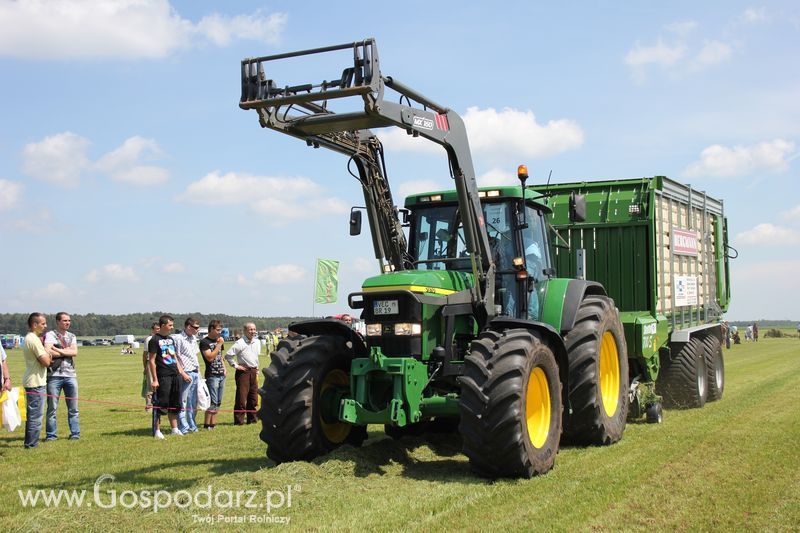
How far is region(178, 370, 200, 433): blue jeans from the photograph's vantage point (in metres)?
12.0

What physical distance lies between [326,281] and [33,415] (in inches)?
587

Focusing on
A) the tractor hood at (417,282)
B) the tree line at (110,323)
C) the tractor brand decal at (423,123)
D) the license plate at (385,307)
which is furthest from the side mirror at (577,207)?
the tree line at (110,323)

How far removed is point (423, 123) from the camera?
7504mm

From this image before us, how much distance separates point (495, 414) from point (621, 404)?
3.38 m

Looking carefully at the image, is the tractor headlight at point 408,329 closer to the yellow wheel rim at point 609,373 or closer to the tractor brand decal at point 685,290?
the yellow wheel rim at point 609,373

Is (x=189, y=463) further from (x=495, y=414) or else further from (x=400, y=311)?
(x=495, y=414)

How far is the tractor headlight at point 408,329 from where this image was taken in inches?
304

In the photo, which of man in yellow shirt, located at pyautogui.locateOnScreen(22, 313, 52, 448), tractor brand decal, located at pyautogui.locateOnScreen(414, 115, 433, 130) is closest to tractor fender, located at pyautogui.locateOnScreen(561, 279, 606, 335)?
tractor brand decal, located at pyautogui.locateOnScreen(414, 115, 433, 130)

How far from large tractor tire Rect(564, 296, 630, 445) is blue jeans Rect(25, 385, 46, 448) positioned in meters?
6.96

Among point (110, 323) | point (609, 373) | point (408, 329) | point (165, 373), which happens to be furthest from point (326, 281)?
point (110, 323)

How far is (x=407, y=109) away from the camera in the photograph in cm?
731

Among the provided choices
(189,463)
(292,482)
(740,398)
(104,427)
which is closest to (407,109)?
(292,482)

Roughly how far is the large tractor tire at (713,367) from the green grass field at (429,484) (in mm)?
2510

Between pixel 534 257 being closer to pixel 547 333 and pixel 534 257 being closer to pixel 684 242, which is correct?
pixel 547 333
